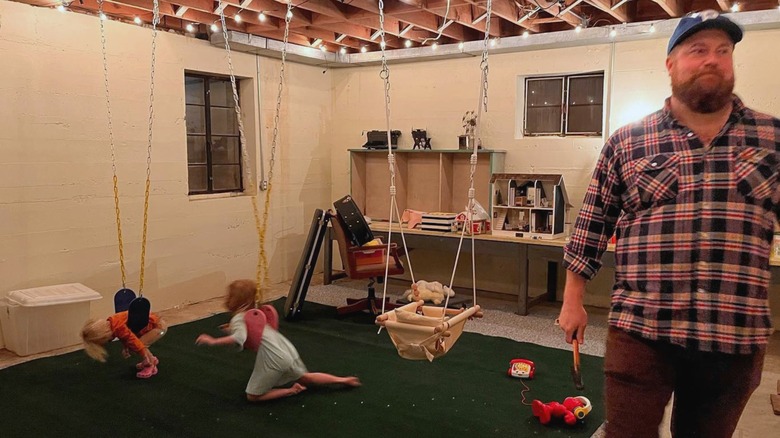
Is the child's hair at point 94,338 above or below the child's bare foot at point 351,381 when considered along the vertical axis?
above

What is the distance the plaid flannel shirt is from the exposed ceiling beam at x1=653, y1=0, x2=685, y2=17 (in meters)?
3.16

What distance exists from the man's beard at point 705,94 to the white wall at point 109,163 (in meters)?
4.40

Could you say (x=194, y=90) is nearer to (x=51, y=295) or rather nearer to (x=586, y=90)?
(x=51, y=295)

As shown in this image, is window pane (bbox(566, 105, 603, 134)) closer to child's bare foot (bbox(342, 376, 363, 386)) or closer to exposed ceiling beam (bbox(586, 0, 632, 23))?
exposed ceiling beam (bbox(586, 0, 632, 23))

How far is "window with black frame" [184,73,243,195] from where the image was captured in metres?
5.79

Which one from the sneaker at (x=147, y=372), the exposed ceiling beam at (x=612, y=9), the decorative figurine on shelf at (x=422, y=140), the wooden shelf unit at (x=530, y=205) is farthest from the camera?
the decorative figurine on shelf at (x=422, y=140)

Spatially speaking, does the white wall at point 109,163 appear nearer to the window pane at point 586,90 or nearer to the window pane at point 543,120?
the window pane at point 543,120

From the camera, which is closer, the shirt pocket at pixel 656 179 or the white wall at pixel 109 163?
the shirt pocket at pixel 656 179

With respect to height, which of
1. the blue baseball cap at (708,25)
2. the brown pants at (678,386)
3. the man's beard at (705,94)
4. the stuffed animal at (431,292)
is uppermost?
the blue baseball cap at (708,25)

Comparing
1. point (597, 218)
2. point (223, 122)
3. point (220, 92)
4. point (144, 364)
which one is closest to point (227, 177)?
point (223, 122)

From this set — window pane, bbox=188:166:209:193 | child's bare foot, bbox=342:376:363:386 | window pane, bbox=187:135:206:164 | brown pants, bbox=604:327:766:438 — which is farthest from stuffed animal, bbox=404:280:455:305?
brown pants, bbox=604:327:766:438

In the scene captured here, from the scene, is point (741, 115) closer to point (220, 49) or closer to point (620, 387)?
point (620, 387)

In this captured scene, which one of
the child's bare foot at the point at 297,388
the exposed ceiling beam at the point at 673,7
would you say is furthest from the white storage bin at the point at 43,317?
the exposed ceiling beam at the point at 673,7

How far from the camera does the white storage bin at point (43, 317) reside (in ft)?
13.8
